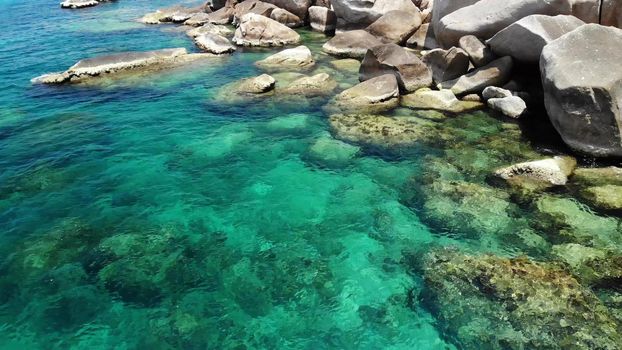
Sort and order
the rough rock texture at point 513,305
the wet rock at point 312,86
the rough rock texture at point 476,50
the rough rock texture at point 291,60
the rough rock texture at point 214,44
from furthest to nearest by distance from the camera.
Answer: the rough rock texture at point 214,44 < the rough rock texture at point 291,60 < the wet rock at point 312,86 < the rough rock texture at point 476,50 < the rough rock texture at point 513,305

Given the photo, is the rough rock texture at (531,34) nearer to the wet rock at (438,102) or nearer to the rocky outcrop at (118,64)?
the wet rock at (438,102)

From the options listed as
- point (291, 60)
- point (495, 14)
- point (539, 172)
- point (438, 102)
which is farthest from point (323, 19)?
point (539, 172)

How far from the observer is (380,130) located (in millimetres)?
13578

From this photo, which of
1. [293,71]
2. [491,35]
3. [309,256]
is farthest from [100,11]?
[309,256]

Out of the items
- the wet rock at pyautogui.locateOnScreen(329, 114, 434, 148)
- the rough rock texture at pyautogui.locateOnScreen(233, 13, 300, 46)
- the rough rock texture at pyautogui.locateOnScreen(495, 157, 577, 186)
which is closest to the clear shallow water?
the wet rock at pyautogui.locateOnScreen(329, 114, 434, 148)

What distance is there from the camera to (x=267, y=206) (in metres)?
10.7

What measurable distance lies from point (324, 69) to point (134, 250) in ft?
40.7

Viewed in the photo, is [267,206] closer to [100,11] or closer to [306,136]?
[306,136]

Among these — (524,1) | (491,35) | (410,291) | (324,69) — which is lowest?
(410,291)

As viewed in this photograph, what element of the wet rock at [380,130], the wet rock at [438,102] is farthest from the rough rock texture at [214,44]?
the wet rock at [438,102]

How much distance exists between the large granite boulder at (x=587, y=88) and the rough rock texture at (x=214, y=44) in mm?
15287

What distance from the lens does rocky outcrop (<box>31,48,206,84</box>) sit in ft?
63.7

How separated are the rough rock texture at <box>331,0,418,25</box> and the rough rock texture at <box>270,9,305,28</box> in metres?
4.47

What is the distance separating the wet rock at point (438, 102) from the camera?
14.7 m
